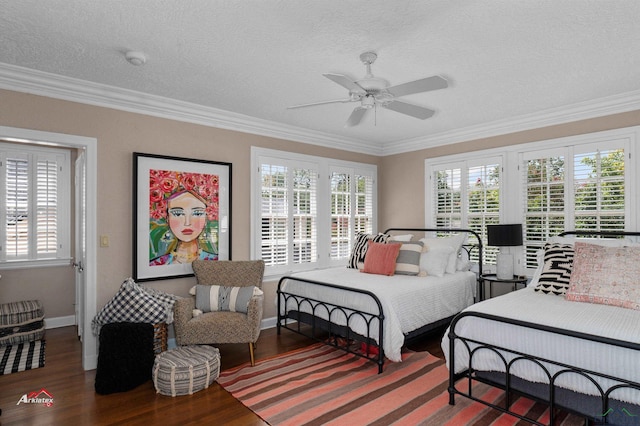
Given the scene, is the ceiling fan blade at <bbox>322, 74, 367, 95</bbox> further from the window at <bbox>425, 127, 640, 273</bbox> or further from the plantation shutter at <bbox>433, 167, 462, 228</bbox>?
the plantation shutter at <bbox>433, 167, 462, 228</bbox>

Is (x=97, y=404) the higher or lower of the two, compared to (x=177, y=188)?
lower

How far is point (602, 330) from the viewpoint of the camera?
2.20 m

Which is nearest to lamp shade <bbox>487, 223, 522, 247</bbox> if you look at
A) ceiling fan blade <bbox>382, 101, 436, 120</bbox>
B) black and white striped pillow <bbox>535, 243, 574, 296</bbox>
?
black and white striped pillow <bbox>535, 243, 574, 296</bbox>

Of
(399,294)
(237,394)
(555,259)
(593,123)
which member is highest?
(593,123)

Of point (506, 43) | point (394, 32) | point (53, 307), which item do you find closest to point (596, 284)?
point (506, 43)

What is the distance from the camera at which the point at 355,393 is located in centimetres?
288

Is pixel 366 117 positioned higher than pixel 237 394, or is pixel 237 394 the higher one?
pixel 366 117

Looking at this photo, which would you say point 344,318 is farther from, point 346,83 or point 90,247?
point 90,247

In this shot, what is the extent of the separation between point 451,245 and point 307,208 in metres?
1.91

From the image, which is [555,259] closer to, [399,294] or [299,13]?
[399,294]

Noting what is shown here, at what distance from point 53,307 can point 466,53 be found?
5.46 m

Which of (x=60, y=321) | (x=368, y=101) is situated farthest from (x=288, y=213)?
(x=60, y=321)

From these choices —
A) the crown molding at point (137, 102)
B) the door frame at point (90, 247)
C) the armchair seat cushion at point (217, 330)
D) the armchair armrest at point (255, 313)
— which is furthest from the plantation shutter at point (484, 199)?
the door frame at point (90, 247)

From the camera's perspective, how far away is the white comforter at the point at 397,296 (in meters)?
3.21
